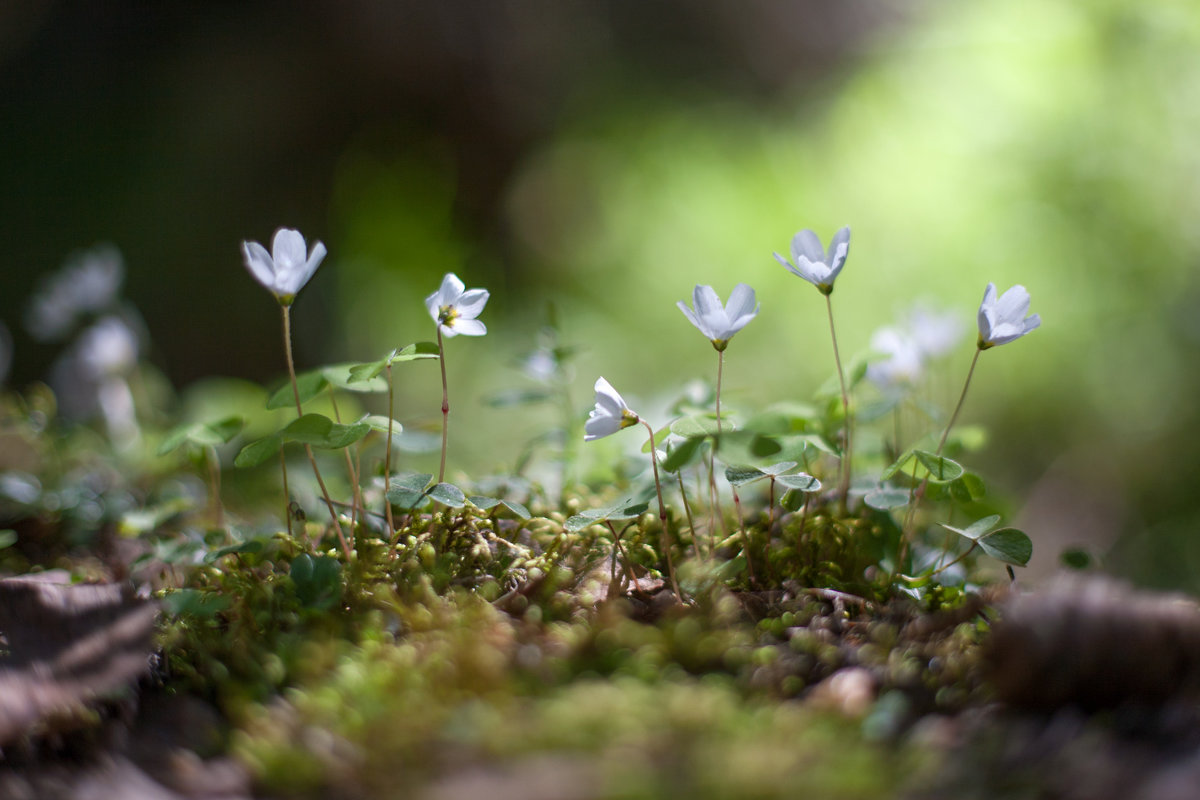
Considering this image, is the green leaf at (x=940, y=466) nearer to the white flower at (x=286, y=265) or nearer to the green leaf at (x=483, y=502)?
the green leaf at (x=483, y=502)

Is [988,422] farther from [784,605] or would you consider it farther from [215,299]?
[215,299]

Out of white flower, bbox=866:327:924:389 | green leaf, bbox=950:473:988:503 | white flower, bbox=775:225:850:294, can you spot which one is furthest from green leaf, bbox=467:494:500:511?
white flower, bbox=866:327:924:389

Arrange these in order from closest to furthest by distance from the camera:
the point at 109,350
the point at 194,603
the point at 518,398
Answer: the point at 194,603, the point at 518,398, the point at 109,350

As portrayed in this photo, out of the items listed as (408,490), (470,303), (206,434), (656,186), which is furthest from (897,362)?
(656,186)

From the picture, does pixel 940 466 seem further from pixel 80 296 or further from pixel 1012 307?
pixel 80 296

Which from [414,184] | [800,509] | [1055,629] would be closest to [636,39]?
[414,184]

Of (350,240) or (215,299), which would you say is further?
(350,240)

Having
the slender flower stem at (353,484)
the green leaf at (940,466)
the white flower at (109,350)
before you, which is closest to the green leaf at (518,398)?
the slender flower stem at (353,484)
